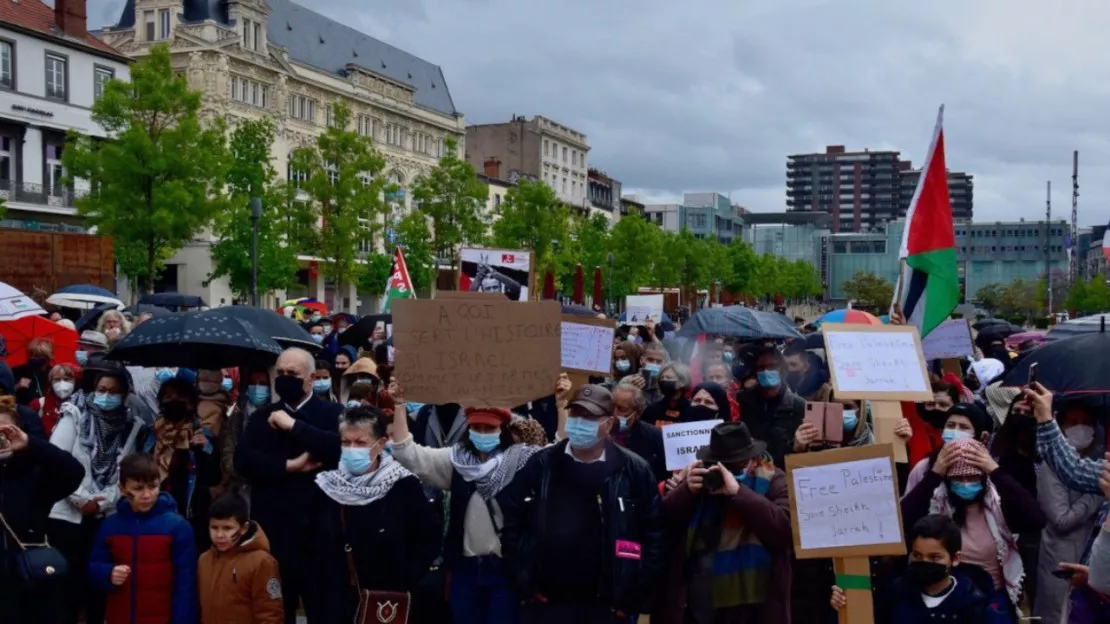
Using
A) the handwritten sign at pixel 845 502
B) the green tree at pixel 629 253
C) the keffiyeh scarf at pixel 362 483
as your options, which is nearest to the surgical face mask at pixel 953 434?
the handwritten sign at pixel 845 502

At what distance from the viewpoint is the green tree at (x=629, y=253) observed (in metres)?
67.8

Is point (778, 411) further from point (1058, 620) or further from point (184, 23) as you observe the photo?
point (184, 23)

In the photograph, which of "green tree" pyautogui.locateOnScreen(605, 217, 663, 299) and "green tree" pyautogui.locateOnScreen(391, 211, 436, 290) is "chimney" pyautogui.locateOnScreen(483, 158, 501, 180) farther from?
"green tree" pyautogui.locateOnScreen(391, 211, 436, 290)

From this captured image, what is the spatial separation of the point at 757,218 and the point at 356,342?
Answer: 18169 cm

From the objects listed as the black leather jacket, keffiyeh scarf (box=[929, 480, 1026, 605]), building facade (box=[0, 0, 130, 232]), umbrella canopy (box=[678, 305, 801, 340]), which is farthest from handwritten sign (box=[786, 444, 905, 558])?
building facade (box=[0, 0, 130, 232])

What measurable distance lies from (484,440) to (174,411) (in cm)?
227

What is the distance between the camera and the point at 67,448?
267 inches

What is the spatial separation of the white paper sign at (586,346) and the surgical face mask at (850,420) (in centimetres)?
228

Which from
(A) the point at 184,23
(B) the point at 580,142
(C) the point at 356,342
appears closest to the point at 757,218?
(B) the point at 580,142

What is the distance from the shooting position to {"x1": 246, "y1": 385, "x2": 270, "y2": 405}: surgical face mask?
23.7 feet

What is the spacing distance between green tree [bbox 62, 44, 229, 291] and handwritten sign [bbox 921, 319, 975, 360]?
25732 mm

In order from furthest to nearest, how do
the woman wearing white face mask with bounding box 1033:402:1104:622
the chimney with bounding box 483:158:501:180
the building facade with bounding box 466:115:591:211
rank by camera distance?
the building facade with bounding box 466:115:591:211, the chimney with bounding box 483:158:501:180, the woman wearing white face mask with bounding box 1033:402:1104:622

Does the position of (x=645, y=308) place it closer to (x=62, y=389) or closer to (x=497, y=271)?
(x=497, y=271)

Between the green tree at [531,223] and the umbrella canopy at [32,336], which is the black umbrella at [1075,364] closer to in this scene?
the umbrella canopy at [32,336]
